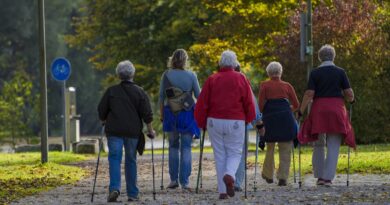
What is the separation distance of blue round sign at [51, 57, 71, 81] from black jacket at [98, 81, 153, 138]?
64.6ft

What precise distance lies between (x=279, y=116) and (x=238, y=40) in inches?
992

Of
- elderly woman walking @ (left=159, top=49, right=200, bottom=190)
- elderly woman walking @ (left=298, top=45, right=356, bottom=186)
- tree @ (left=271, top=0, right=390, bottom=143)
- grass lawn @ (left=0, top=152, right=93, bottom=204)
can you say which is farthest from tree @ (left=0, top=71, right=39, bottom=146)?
elderly woman walking @ (left=298, top=45, right=356, bottom=186)

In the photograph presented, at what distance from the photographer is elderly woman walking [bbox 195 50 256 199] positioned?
1433cm

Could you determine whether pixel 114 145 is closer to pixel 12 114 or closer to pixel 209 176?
pixel 209 176

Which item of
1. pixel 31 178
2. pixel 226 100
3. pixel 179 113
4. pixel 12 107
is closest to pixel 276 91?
pixel 179 113

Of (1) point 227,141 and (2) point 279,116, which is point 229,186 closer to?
(1) point 227,141

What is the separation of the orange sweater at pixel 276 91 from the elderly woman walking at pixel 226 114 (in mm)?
2400

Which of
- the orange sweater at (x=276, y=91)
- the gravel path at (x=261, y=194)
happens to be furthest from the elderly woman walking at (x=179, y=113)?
the orange sweater at (x=276, y=91)

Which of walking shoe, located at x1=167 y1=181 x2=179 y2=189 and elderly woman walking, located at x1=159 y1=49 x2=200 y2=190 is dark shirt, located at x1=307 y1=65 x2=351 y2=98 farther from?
walking shoe, located at x1=167 y1=181 x2=179 y2=189

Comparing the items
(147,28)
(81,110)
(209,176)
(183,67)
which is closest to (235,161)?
(183,67)

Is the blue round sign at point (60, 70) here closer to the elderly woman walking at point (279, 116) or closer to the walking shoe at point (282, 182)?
the elderly woman walking at point (279, 116)

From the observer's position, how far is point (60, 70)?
34562 millimetres

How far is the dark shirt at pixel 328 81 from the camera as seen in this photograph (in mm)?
16136

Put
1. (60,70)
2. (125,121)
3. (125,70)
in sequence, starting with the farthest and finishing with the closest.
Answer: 1. (60,70)
2. (125,70)
3. (125,121)
